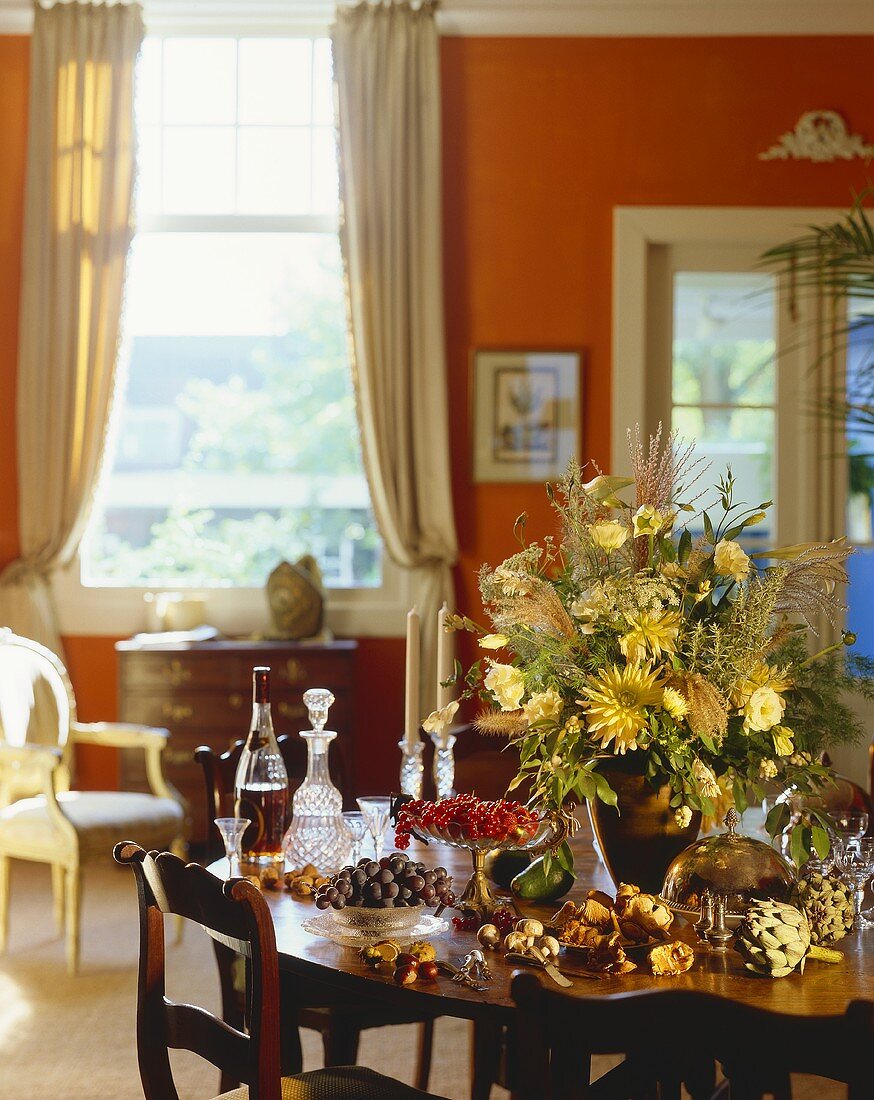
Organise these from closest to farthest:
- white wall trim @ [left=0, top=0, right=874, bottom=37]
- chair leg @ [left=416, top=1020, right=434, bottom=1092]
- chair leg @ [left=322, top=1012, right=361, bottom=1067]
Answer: chair leg @ [left=322, top=1012, right=361, bottom=1067], chair leg @ [left=416, top=1020, right=434, bottom=1092], white wall trim @ [left=0, top=0, right=874, bottom=37]

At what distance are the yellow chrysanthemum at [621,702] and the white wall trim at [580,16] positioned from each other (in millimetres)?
4054

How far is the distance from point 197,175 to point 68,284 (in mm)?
781

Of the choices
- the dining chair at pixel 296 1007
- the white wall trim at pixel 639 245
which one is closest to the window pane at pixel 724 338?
the white wall trim at pixel 639 245

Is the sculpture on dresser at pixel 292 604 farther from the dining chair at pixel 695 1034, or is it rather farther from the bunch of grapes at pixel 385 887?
the dining chair at pixel 695 1034

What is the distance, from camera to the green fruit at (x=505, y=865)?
2098 mm

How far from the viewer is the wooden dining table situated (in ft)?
5.21

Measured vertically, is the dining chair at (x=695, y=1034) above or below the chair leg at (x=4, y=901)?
above

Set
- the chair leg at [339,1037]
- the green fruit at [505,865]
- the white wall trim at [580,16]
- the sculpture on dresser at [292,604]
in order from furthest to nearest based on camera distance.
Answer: the white wall trim at [580,16]
the sculpture on dresser at [292,604]
the chair leg at [339,1037]
the green fruit at [505,865]

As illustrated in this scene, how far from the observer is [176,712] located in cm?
485

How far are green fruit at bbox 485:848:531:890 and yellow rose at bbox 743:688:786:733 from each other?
18.7 inches

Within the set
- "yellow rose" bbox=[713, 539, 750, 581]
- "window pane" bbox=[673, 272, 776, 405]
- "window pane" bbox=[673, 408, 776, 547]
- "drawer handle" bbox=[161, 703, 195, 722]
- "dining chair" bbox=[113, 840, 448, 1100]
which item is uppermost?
"window pane" bbox=[673, 272, 776, 405]

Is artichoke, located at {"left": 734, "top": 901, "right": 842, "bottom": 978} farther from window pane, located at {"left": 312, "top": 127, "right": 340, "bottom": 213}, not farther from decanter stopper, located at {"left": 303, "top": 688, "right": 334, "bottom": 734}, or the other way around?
window pane, located at {"left": 312, "top": 127, "right": 340, "bottom": 213}

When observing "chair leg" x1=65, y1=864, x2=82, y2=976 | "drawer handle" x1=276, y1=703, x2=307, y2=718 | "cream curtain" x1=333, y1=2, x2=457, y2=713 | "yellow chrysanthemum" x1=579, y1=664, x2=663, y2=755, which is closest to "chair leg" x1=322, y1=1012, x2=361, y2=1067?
"yellow chrysanthemum" x1=579, y1=664, x2=663, y2=755

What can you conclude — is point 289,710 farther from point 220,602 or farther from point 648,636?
point 648,636
